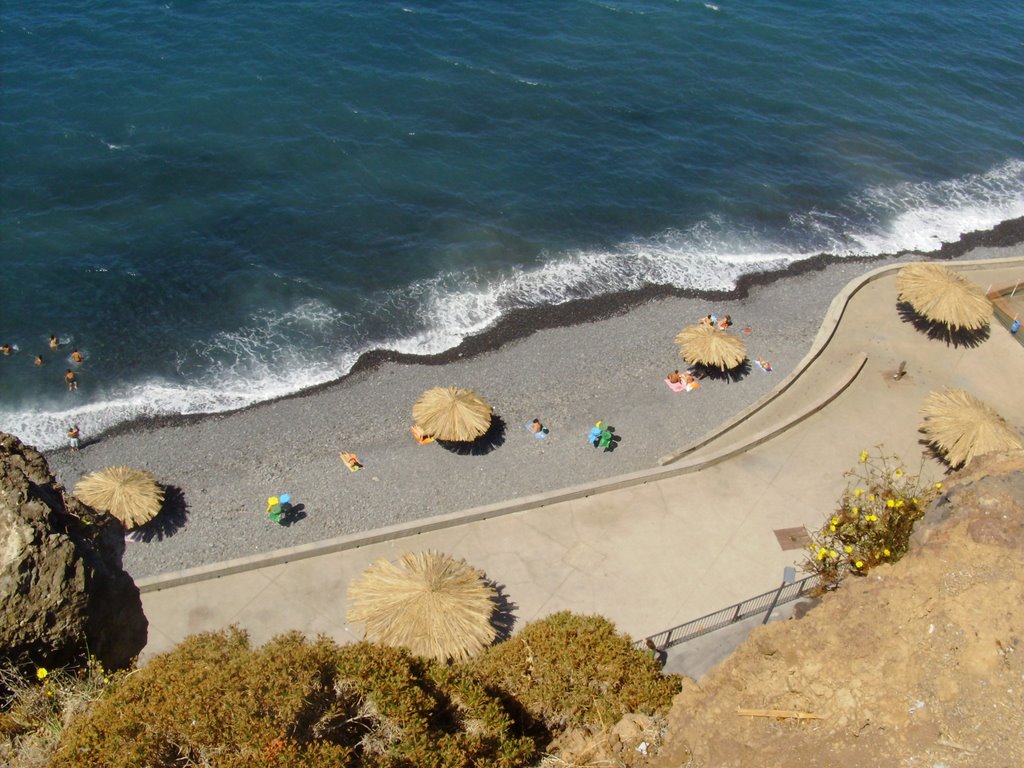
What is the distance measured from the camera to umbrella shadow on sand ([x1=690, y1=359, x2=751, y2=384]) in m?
29.8

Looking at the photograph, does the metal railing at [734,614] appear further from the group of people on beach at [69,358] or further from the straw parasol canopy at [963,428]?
the group of people on beach at [69,358]

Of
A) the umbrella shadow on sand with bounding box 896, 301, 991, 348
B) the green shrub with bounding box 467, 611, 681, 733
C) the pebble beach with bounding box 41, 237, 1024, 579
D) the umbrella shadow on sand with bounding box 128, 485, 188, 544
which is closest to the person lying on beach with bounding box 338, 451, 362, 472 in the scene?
the pebble beach with bounding box 41, 237, 1024, 579

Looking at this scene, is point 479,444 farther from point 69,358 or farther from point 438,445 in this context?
point 69,358

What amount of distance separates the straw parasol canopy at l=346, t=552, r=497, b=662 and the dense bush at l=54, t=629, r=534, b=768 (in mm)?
4836

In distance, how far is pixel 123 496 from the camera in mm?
24281

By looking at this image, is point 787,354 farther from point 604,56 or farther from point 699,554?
point 604,56

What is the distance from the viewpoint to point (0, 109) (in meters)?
42.4

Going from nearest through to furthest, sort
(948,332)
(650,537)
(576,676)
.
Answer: (576,676) < (650,537) < (948,332)

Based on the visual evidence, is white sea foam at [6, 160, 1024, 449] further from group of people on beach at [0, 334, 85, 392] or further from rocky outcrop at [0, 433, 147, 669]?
A: rocky outcrop at [0, 433, 147, 669]

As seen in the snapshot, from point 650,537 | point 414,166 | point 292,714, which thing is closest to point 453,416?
point 650,537

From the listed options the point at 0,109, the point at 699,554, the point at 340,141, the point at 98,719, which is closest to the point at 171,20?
the point at 0,109

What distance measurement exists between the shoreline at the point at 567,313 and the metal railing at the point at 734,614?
620 inches

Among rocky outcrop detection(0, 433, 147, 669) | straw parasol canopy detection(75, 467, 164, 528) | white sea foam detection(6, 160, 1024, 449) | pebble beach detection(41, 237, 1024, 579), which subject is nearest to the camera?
rocky outcrop detection(0, 433, 147, 669)

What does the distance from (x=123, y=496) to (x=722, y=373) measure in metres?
19.6
